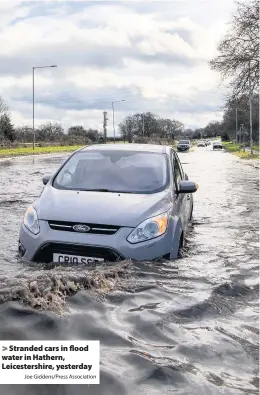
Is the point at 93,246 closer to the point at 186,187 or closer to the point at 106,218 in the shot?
the point at 106,218

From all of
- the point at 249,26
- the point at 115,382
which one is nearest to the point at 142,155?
the point at 115,382

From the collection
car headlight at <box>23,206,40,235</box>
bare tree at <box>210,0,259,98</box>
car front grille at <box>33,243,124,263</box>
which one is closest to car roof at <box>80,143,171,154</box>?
car headlight at <box>23,206,40,235</box>

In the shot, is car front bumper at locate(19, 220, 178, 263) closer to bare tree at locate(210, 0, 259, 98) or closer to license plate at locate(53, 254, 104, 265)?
license plate at locate(53, 254, 104, 265)

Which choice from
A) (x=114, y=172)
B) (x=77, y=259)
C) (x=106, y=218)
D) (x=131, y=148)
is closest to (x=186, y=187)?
(x=114, y=172)

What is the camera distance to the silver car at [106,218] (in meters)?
5.03

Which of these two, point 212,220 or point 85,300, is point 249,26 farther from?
point 85,300

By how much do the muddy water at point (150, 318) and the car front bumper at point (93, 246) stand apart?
0.13 meters

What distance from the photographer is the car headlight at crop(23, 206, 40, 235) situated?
5.26m

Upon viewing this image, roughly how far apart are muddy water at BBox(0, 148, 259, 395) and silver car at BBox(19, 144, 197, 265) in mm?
197

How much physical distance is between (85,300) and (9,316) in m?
0.74

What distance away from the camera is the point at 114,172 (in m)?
6.43

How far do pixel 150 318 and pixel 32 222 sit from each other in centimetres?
197

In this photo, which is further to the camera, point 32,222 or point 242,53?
point 242,53

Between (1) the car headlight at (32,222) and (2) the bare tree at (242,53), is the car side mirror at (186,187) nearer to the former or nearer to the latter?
(1) the car headlight at (32,222)
